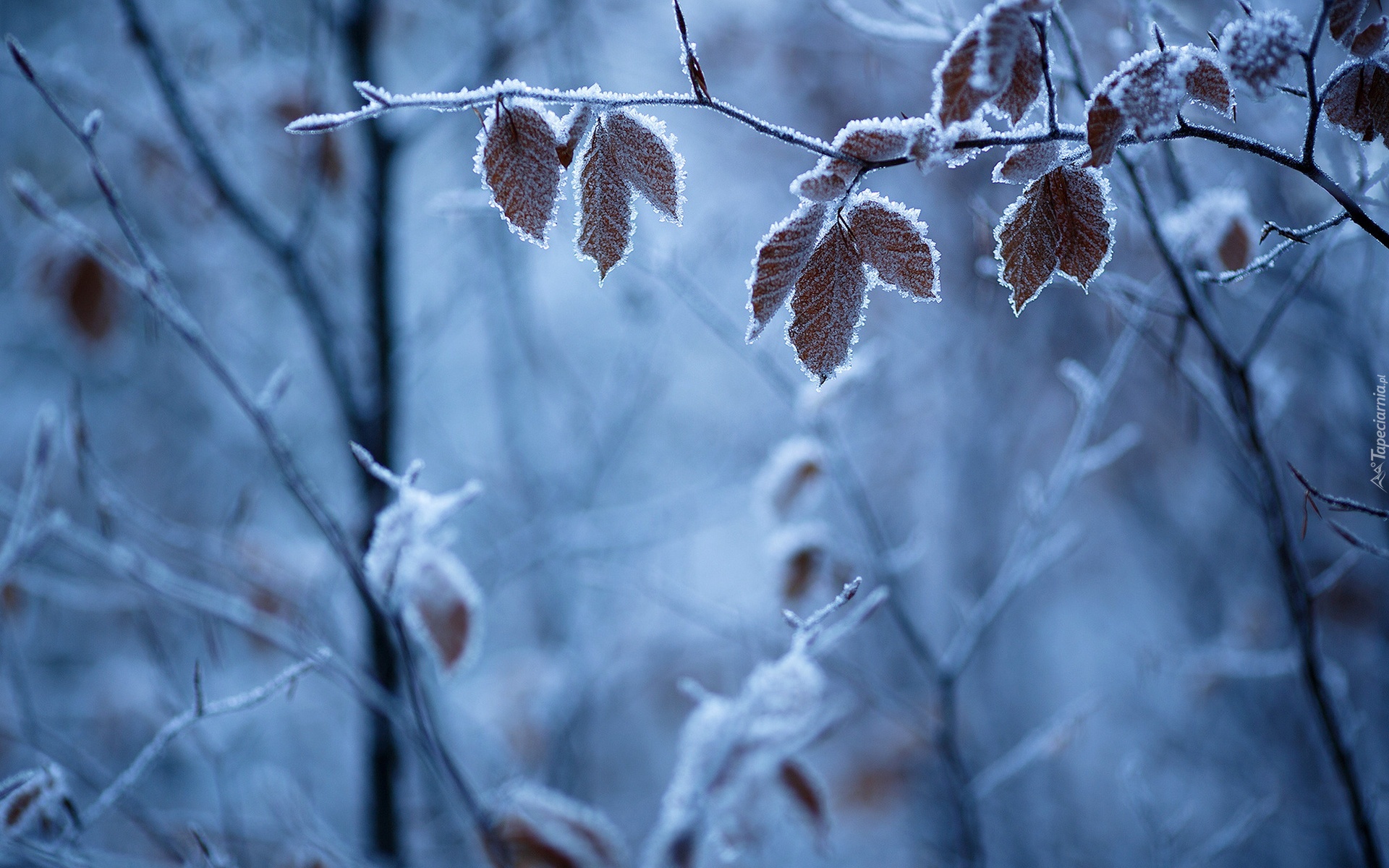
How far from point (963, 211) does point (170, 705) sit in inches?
98.6

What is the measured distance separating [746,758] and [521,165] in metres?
0.76

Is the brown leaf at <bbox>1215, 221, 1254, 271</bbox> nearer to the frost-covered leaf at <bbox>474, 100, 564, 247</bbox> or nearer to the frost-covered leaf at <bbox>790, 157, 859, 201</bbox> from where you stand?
the frost-covered leaf at <bbox>790, 157, 859, 201</bbox>

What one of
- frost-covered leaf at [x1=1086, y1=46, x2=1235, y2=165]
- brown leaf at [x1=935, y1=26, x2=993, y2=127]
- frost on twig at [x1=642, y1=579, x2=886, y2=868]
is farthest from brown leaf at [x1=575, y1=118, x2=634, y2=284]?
frost on twig at [x1=642, y1=579, x2=886, y2=868]

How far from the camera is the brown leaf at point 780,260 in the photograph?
56cm

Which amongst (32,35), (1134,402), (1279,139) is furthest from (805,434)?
(32,35)

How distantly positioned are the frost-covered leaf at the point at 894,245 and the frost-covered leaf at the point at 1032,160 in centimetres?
8

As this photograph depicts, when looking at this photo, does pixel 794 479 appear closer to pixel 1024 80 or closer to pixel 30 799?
pixel 1024 80

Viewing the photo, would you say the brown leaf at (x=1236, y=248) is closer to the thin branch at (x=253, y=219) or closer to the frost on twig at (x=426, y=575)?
the frost on twig at (x=426, y=575)

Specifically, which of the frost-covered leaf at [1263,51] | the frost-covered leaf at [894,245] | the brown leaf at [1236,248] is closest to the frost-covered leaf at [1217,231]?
the brown leaf at [1236,248]

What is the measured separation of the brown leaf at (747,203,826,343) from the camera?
0.56m

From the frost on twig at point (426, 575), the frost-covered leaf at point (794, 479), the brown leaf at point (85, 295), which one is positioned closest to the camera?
the frost on twig at point (426, 575)

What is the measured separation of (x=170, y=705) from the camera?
116cm

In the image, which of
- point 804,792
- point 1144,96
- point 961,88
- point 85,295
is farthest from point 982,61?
point 85,295

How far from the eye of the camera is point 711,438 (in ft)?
10.1
